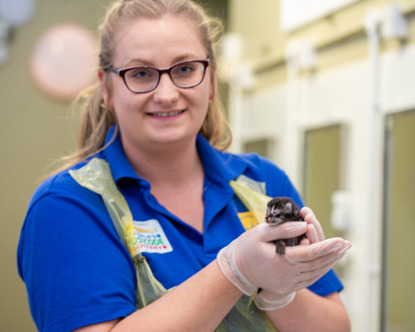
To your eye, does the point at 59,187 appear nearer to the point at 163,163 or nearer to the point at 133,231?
the point at 133,231

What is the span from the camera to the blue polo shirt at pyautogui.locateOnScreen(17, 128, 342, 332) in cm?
111

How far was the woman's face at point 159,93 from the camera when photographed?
1.29 metres

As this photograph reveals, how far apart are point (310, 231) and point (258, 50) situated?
3.78 meters

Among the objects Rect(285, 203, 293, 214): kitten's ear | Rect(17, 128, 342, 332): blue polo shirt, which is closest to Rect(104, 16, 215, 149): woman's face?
Rect(17, 128, 342, 332): blue polo shirt

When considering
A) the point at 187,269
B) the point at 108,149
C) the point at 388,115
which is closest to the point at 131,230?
the point at 187,269

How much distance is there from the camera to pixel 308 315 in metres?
1.29

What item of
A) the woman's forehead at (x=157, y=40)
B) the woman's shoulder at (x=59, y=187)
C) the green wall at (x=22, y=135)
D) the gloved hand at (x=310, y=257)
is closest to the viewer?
the gloved hand at (x=310, y=257)

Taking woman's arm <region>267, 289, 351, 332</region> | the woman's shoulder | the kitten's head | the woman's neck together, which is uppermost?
the woman's neck

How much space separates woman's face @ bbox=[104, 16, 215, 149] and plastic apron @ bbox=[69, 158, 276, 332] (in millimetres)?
133

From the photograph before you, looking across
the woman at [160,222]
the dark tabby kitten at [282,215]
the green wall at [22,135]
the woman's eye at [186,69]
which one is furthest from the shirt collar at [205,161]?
the green wall at [22,135]

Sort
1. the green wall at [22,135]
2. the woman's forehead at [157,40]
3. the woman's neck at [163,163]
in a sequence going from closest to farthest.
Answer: the woman's forehead at [157,40] → the woman's neck at [163,163] → the green wall at [22,135]

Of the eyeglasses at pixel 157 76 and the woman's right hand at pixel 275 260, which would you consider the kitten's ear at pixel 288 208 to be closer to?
the woman's right hand at pixel 275 260

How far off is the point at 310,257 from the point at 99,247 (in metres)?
0.42

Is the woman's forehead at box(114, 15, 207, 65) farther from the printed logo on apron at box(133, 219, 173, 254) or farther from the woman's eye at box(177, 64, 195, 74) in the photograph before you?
the printed logo on apron at box(133, 219, 173, 254)
